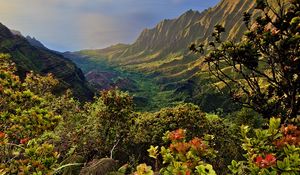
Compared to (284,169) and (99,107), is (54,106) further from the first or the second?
(284,169)

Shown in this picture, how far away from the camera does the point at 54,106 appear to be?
39188mm

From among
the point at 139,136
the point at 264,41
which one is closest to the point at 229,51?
the point at 264,41

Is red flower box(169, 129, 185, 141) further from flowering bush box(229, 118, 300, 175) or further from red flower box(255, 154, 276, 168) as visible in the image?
red flower box(255, 154, 276, 168)

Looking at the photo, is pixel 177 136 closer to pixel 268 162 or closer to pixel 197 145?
pixel 197 145

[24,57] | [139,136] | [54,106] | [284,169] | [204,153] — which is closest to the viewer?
[284,169]

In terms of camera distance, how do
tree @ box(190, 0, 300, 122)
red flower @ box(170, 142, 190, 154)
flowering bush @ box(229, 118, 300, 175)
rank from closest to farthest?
flowering bush @ box(229, 118, 300, 175) → red flower @ box(170, 142, 190, 154) → tree @ box(190, 0, 300, 122)

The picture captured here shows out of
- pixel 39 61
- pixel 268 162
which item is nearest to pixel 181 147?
pixel 268 162

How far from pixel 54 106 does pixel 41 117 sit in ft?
89.5

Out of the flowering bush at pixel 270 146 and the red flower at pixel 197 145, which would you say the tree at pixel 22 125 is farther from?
the flowering bush at pixel 270 146

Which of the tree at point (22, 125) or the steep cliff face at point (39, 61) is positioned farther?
the steep cliff face at point (39, 61)

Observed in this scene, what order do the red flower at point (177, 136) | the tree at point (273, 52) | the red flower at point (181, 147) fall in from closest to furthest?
the red flower at point (181, 147) → the red flower at point (177, 136) → the tree at point (273, 52)

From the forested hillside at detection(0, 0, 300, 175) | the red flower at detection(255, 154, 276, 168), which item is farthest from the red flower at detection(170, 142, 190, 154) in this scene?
the red flower at detection(255, 154, 276, 168)

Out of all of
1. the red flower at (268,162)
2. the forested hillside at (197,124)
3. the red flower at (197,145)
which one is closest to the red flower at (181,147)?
the forested hillside at (197,124)

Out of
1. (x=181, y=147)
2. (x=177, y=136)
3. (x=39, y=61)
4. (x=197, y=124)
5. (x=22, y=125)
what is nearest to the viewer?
(x=181, y=147)
